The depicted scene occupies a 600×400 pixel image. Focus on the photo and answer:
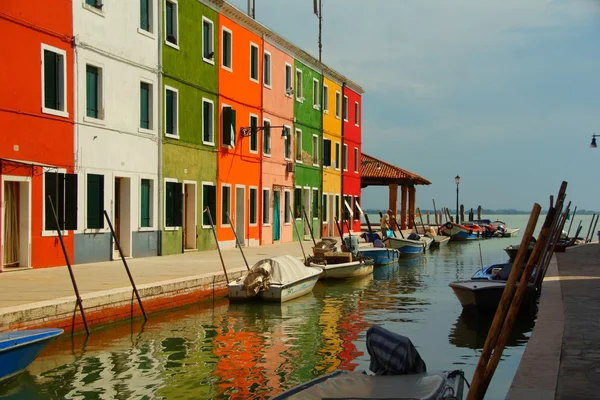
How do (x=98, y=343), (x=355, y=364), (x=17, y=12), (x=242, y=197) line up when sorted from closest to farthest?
(x=355, y=364) < (x=98, y=343) < (x=17, y=12) < (x=242, y=197)

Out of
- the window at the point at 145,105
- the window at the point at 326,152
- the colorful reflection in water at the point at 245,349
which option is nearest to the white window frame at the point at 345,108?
the window at the point at 326,152

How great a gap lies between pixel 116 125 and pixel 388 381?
610 inches

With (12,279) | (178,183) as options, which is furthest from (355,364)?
(178,183)

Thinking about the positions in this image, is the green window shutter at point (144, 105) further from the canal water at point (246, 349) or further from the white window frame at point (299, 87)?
the white window frame at point (299, 87)

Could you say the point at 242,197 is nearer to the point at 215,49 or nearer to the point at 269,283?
the point at 215,49

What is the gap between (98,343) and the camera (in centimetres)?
1256

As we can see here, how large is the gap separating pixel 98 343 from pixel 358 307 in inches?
281

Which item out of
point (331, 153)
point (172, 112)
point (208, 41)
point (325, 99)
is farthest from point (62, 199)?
point (331, 153)

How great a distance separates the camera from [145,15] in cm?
2317

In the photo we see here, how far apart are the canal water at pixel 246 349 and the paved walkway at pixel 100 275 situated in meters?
0.96

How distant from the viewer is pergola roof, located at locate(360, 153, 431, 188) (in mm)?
51156

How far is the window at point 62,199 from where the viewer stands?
18.3 metres

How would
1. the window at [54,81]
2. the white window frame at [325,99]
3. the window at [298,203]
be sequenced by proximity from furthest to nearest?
the white window frame at [325,99]
the window at [298,203]
the window at [54,81]

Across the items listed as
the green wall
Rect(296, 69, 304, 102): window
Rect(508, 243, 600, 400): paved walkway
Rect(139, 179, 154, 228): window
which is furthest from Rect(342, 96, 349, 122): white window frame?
Rect(508, 243, 600, 400): paved walkway
